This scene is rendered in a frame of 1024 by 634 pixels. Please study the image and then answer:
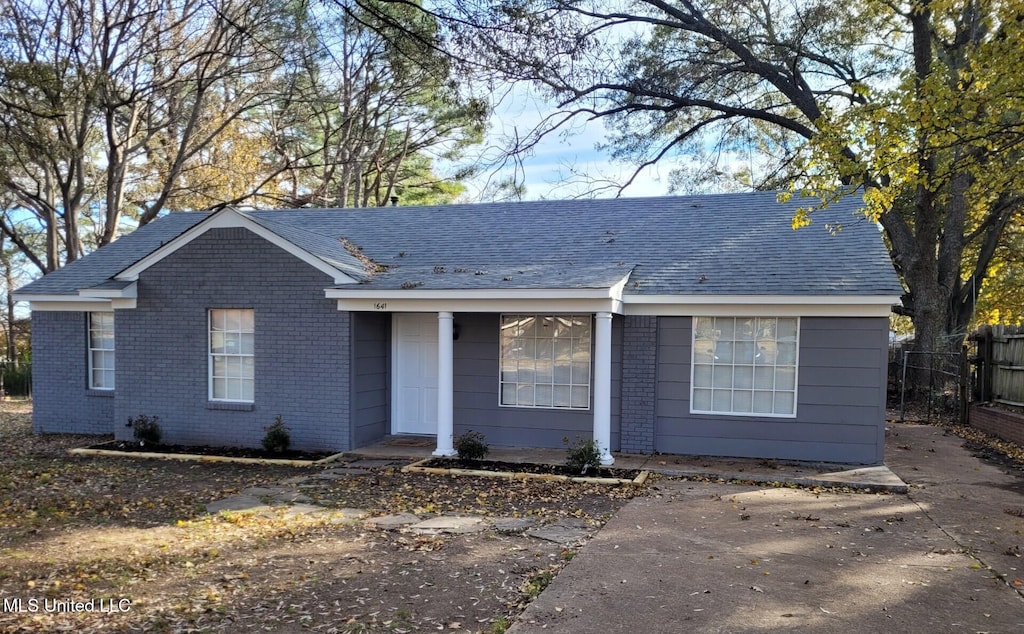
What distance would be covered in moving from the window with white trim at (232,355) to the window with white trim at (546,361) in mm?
4151

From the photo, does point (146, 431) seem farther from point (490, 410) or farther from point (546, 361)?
point (546, 361)

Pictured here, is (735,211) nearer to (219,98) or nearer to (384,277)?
(384,277)

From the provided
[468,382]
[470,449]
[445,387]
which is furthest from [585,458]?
[468,382]

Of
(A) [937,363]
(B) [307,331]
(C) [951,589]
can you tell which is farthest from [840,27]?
(C) [951,589]

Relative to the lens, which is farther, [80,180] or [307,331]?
[80,180]

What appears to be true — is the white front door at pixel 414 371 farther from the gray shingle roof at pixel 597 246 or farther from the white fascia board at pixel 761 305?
the white fascia board at pixel 761 305

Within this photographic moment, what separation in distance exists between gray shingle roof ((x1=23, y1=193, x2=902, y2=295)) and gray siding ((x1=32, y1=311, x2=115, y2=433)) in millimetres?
718

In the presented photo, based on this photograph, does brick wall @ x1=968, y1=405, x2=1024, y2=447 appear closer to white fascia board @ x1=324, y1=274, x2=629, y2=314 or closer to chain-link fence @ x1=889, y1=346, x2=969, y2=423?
chain-link fence @ x1=889, y1=346, x2=969, y2=423

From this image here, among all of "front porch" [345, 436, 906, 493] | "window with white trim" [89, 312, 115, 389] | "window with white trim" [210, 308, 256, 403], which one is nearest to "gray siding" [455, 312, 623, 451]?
"front porch" [345, 436, 906, 493]

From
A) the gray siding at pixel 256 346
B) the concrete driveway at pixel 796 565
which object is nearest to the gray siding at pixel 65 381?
the gray siding at pixel 256 346

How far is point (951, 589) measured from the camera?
5.24 meters

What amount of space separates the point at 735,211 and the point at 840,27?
10.3 metres

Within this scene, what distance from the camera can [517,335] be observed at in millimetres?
11477

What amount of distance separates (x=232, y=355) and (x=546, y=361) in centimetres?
516
